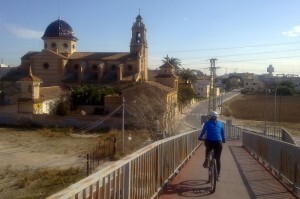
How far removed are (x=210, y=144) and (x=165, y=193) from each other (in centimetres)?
158

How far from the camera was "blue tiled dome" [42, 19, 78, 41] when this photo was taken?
68562mm

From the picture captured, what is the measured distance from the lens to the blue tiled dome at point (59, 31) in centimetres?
6856

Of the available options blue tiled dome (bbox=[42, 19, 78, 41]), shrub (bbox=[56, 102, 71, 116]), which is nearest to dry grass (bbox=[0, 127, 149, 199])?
shrub (bbox=[56, 102, 71, 116])

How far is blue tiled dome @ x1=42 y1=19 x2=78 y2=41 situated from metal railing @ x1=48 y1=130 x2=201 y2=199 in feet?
205

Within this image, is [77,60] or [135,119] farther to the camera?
[77,60]

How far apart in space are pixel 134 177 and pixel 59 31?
218 feet

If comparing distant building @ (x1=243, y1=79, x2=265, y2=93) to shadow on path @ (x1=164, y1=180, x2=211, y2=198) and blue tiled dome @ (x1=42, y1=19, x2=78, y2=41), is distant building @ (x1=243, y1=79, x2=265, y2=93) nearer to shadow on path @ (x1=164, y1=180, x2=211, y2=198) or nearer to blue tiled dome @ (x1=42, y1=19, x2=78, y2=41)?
blue tiled dome @ (x1=42, y1=19, x2=78, y2=41)

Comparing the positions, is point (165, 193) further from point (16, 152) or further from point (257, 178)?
point (16, 152)

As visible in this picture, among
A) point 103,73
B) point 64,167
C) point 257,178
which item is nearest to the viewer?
point 257,178

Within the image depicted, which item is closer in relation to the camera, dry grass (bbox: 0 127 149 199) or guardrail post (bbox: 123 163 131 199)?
guardrail post (bbox: 123 163 131 199)

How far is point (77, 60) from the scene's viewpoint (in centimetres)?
6378

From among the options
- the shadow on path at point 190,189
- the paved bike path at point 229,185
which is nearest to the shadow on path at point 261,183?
the paved bike path at point 229,185

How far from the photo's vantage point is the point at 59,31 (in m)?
68.6

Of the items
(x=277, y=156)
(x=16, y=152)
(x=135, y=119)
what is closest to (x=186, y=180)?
(x=277, y=156)
